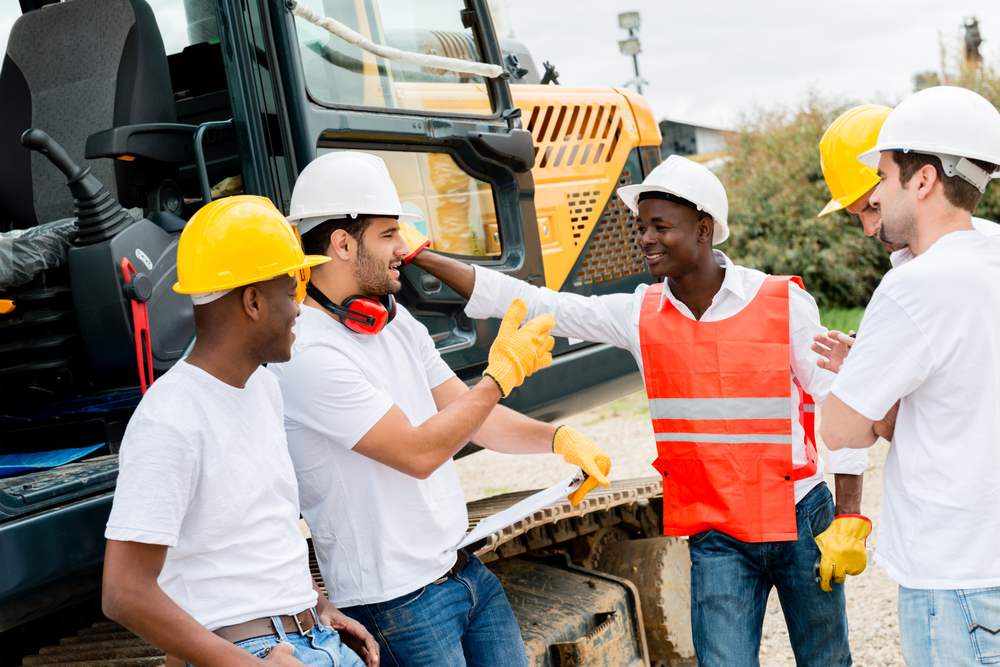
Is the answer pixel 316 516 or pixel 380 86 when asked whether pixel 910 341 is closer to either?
pixel 316 516

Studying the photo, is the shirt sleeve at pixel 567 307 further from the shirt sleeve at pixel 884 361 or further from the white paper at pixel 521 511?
the shirt sleeve at pixel 884 361

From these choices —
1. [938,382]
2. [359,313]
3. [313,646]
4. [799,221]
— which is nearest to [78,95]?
[359,313]

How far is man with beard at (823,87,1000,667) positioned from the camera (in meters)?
1.85

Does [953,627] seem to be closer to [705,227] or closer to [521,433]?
[521,433]

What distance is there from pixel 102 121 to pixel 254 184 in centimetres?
72

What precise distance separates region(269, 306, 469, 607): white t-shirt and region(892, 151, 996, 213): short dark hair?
50.0 inches

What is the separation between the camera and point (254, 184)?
8.52 ft

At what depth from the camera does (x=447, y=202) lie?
3.22 m

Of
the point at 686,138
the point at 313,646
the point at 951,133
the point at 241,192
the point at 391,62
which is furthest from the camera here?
the point at 686,138

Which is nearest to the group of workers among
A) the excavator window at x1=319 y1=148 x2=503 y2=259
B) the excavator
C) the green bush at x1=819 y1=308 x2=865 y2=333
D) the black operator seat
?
the excavator window at x1=319 y1=148 x2=503 y2=259

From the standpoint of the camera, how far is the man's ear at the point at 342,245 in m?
2.27

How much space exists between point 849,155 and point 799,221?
10886 mm

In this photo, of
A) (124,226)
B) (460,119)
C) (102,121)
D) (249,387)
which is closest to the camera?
(249,387)

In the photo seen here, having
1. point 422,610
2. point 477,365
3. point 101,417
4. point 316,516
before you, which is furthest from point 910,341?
point 101,417
